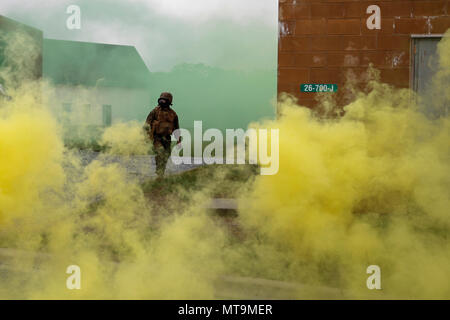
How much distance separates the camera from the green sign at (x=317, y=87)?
22.8 feet

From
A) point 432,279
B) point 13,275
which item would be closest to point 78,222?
point 13,275

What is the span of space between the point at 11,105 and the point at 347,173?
3.32 m

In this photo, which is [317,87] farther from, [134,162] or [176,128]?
[134,162]

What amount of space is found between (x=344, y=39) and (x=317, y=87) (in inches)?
31.3

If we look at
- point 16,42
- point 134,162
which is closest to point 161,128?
point 134,162

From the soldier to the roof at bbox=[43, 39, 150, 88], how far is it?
14.9 metres

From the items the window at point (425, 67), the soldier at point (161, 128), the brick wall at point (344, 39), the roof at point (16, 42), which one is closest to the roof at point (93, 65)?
the roof at point (16, 42)

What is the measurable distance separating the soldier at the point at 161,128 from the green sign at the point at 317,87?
7.47 feet

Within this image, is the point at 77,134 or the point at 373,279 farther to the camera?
the point at 77,134

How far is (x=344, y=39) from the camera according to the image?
686 centimetres

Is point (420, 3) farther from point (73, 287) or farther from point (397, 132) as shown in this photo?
point (73, 287)

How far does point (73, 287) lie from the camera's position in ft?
11.1

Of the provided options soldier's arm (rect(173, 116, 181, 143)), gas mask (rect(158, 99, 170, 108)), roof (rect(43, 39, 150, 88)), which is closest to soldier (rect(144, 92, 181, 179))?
gas mask (rect(158, 99, 170, 108))

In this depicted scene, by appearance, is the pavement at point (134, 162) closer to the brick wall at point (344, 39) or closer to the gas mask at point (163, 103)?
the gas mask at point (163, 103)
